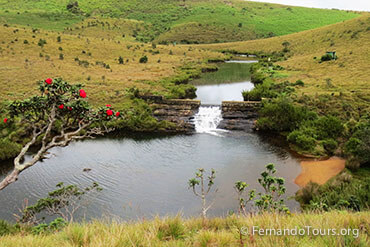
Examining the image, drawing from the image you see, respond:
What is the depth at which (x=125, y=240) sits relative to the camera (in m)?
5.27

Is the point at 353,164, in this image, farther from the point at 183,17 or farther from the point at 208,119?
the point at 183,17

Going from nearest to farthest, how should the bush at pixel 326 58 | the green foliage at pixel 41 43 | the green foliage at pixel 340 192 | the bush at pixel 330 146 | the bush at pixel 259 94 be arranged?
the green foliage at pixel 340 192
the bush at pixel 330 146
the bush at pixel 259 94
the bush at pixel 326 58
the green foliage at pixel 41 43

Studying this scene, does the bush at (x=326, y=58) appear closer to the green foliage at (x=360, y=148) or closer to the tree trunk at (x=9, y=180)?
the green foliage at (x=360, y=148)

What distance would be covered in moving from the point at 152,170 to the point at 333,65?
4151 cm

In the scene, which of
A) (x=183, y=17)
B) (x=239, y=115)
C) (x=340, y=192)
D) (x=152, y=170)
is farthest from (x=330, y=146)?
(x=183, y=17)

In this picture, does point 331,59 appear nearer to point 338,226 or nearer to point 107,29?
point 338,226

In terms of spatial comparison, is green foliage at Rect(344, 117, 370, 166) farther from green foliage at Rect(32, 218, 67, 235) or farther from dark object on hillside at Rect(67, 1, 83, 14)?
dark object on hillside at Rect(67, 1, 83, 14)

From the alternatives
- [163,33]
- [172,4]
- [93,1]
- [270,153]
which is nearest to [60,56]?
[270,153]

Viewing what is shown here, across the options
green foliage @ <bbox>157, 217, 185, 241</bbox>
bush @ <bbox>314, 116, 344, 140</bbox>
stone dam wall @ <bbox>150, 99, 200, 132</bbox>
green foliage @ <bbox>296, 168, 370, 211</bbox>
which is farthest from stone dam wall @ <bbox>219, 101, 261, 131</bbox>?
green foliage @ <bbox>157, 217, 185, 241</bbox>

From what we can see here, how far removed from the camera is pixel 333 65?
50500 mm

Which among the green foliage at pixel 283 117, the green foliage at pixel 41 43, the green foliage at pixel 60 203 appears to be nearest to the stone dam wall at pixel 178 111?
the green foliage at pixel 283 117

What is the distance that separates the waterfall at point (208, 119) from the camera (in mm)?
28797

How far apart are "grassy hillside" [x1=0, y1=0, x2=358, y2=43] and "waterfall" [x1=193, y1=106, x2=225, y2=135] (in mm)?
69919

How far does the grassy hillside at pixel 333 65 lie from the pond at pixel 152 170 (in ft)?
37.7
